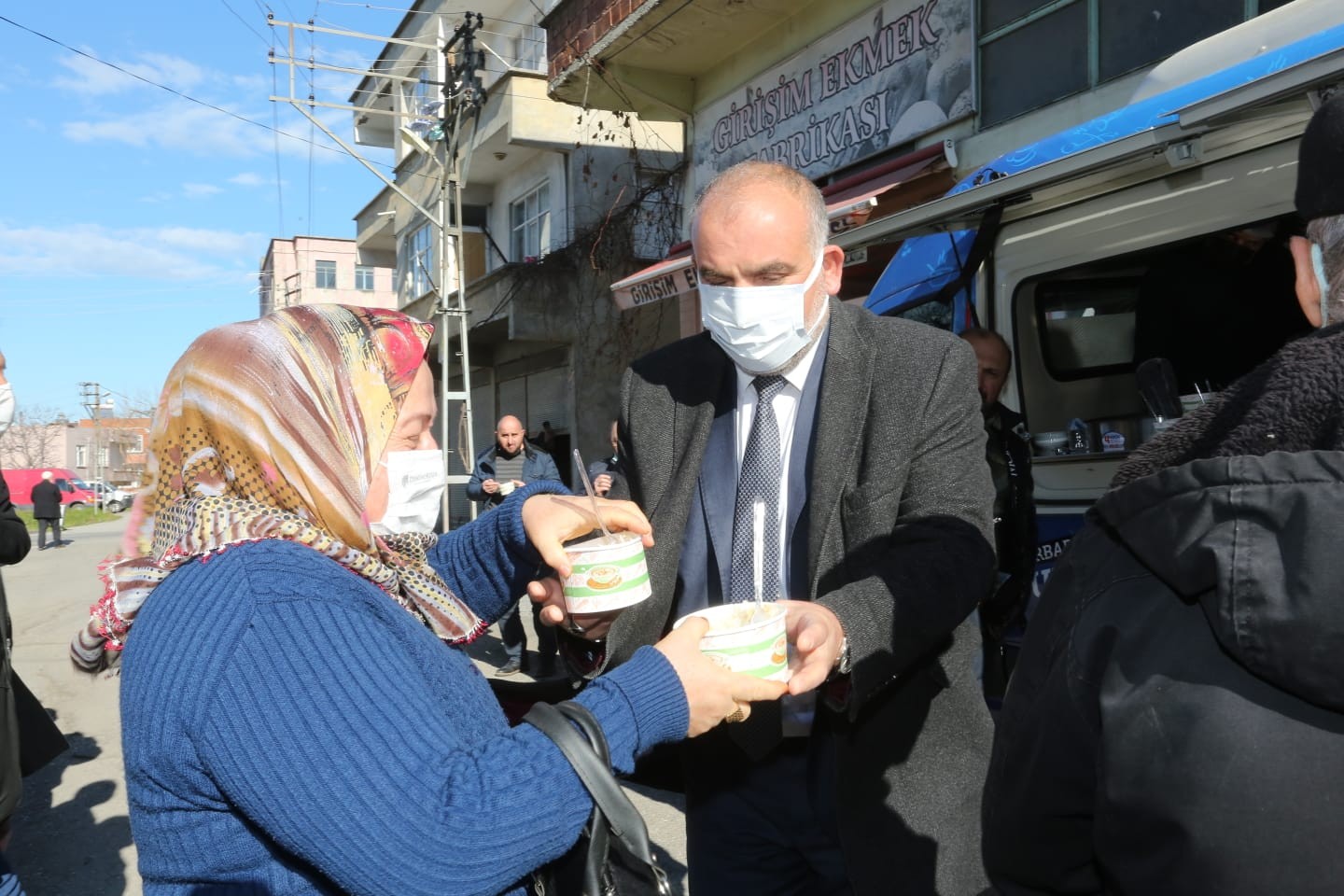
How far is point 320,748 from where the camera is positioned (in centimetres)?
118

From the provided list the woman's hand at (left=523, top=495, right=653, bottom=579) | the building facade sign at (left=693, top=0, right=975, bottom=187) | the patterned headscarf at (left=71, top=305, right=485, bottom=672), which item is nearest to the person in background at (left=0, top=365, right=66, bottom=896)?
the patterned headscarf at (left=71, top=305, right=485, bottom=672)

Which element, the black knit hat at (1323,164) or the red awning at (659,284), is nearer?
the black knit hat at (1323,164)

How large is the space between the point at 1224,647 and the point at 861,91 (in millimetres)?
9438

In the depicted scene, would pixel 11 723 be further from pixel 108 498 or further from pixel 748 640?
pixel 108 498

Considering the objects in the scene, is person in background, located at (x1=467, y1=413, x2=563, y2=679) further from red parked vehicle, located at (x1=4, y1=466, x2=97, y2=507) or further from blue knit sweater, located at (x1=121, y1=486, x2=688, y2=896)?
red parked vehicle, located at (x1=4, y1=466, x2=97, y2=507)

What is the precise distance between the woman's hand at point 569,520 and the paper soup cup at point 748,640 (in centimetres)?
42

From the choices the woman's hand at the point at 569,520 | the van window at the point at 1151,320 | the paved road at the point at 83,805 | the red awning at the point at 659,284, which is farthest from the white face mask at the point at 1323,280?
the red awning at the point at 659,284

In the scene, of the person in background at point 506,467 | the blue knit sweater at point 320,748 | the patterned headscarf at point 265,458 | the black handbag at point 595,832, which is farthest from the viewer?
the person in background at point 506,467

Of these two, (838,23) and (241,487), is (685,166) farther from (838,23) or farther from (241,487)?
(241,487)

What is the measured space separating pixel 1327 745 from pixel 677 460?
1.50m

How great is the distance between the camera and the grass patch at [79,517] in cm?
3950

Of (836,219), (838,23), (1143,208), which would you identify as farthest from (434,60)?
(1143,208)

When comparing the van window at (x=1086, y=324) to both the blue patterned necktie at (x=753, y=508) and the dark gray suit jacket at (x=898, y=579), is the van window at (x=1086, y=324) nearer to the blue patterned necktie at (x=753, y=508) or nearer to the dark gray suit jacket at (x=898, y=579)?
the dark gray suit jacket at (x=898, y=579)

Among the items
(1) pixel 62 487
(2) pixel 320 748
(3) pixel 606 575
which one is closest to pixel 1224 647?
(2) pixel 320 748
